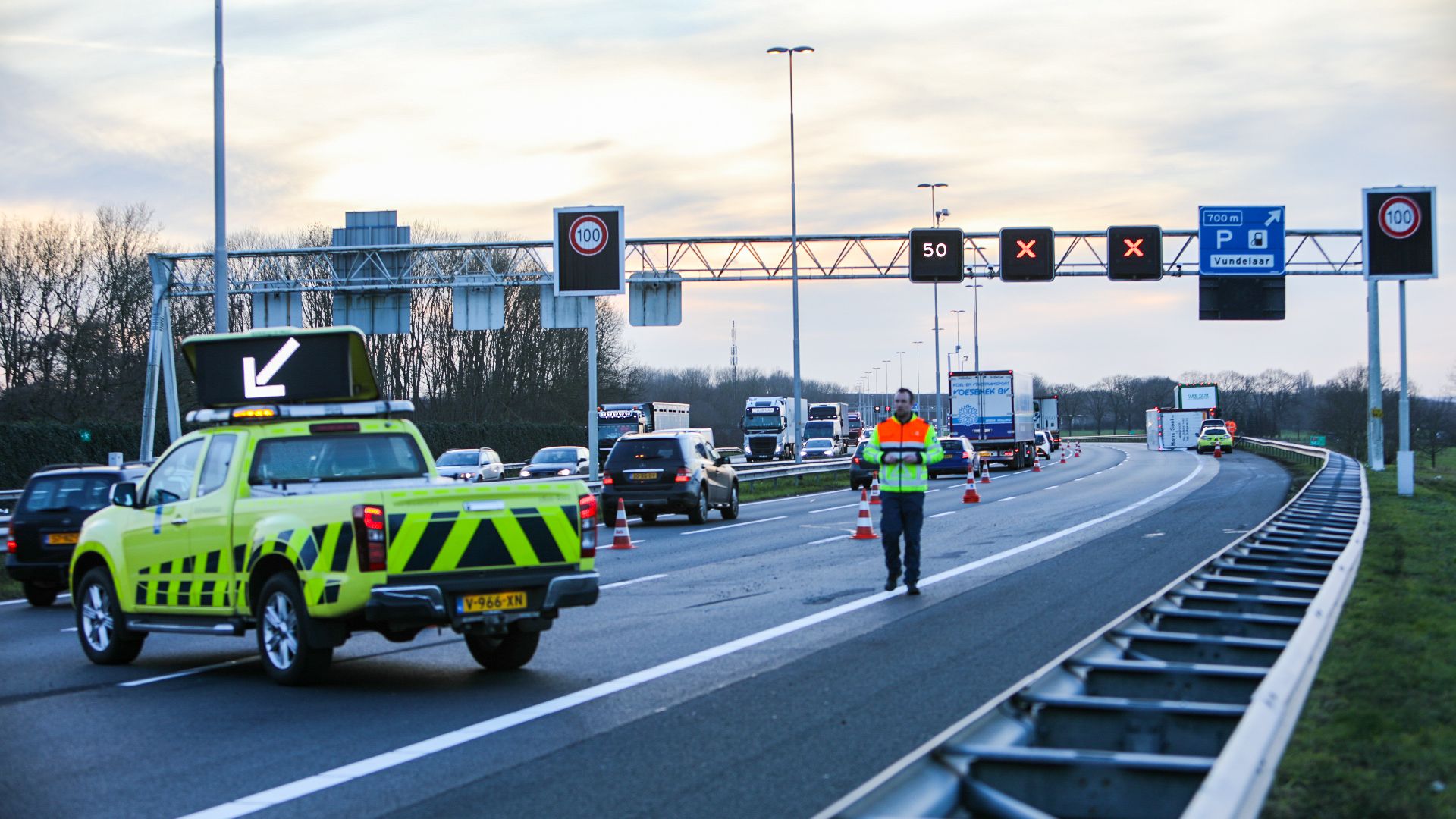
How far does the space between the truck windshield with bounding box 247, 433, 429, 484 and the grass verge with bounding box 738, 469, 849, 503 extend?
2617 centimetres

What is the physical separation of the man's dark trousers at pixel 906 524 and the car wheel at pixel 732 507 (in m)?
14.9

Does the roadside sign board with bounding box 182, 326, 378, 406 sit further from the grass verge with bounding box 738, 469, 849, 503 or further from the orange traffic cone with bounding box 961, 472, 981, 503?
the grass verge with bounding box 738, 469, 849, 503

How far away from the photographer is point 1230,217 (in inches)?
1625

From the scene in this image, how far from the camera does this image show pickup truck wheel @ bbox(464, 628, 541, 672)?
33.4 feet

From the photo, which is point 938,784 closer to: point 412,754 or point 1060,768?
point 1060,768

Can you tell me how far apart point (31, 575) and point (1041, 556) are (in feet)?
38.4

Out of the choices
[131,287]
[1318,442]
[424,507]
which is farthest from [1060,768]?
[1318,442]

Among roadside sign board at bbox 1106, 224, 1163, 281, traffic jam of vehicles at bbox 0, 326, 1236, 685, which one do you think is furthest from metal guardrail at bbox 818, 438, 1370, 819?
roadside sign board at bbox 1106, 224, 1163, 281

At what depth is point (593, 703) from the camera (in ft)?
28.3

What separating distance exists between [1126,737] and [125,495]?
27.2 feet

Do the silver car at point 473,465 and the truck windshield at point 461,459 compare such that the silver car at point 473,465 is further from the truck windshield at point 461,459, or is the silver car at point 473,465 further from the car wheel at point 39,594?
the car wheel at point 39,594

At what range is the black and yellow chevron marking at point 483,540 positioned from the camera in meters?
9.04

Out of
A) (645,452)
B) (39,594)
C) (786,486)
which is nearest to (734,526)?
(645,452)

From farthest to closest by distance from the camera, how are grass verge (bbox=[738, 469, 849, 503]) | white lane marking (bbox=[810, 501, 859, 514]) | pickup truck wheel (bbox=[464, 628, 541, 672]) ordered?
1. grass verge (bbox=[738, 469, 849, 503])
2. white lane marking (bbox=[810, 501, 859, 514])
3. pickup truck wheel (bbox=[464, 628, 541, 672])
